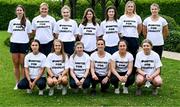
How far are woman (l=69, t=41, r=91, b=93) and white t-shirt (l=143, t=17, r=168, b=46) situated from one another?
55.0 inches

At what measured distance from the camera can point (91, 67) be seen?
31.1 feet

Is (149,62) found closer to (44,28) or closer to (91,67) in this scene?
(91,67)

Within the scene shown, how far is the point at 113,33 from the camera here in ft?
32.0

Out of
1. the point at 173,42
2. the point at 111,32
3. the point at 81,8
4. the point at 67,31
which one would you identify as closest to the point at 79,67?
the point at 67,31

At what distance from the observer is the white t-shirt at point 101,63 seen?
31.1 feet

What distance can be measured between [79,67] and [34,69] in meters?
0.87

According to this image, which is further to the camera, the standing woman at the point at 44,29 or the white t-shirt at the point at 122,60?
the standing woman at the point at 44,29

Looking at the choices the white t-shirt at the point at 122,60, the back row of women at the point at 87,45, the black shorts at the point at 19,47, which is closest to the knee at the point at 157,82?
the back row of women at the point at 87,45

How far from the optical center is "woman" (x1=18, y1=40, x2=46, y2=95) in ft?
30.8

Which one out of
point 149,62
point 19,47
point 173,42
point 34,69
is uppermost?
point 173,42

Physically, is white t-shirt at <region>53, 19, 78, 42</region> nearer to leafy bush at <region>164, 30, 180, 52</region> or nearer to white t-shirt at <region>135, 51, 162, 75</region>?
white t-shirt at <region>135, 51, 162, 75</region>

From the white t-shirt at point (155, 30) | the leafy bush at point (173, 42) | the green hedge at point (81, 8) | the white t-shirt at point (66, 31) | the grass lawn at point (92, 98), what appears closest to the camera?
the grass lawn at point (92, 98)

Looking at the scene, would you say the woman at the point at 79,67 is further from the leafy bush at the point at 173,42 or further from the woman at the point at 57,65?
the leafy bush at the point at 173,42

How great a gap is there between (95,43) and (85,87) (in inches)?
36.7
